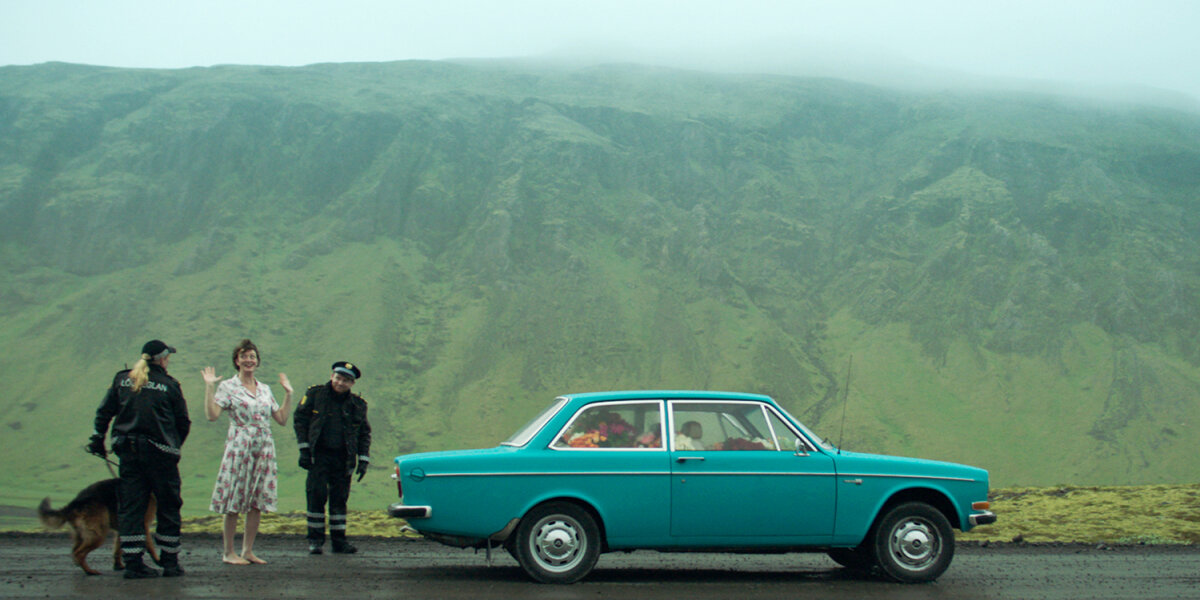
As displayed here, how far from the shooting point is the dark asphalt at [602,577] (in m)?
7.63

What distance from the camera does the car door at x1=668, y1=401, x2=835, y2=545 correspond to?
823 centimetres

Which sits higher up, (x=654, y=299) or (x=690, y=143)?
(x=690, y=143)

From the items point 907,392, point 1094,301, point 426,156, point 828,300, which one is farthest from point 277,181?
point 1094,301

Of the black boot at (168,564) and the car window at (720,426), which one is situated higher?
the car window at (720,426)

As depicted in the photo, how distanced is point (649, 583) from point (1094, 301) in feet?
204

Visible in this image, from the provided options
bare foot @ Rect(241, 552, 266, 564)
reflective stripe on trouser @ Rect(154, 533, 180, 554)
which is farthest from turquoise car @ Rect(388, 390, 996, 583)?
reflective stripe on trouser @ Rect(154, 533, 180, 554)

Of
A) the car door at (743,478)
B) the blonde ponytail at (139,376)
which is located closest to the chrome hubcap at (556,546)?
the car door at (743,478)

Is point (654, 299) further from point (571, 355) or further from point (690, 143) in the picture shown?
point (690, 143)

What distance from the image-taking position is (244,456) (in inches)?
354

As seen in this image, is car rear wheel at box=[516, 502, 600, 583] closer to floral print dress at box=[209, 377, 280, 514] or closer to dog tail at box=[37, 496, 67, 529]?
floral print dress at box=[209, 377, 280, 514]

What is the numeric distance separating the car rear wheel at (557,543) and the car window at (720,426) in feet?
3.57

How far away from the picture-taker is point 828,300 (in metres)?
64.2

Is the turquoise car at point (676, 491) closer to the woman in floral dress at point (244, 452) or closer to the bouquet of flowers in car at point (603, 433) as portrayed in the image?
the bouquet of flowers in car at point (603, 433)

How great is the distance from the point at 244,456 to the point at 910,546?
6090mm
